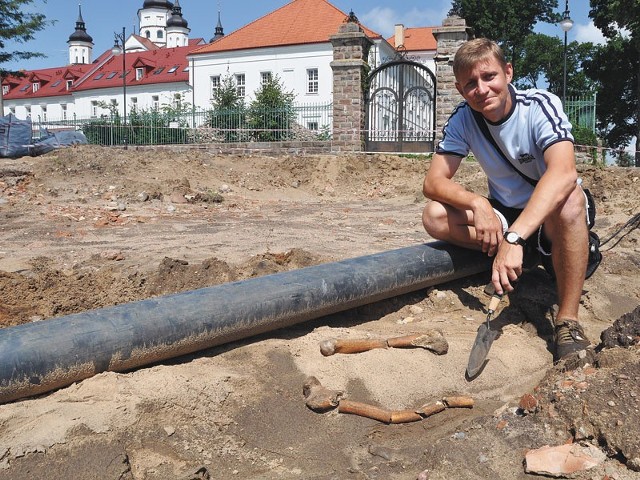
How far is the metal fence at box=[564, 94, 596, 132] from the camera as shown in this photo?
48.5ft

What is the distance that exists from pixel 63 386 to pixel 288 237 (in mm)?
4377

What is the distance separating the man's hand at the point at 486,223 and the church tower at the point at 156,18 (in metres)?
75.9

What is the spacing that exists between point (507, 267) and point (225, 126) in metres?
16.1

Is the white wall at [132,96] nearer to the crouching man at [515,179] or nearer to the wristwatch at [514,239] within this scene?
the crouching man at [515,179]

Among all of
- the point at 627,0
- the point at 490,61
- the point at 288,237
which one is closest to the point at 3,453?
the point at 490,61

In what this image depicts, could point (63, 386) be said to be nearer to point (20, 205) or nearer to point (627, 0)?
point (20, 205)

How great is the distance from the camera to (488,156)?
3.09m

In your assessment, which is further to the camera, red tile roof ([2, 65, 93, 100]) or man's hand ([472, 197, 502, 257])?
red tile roof ([2, 65, 93, 100])

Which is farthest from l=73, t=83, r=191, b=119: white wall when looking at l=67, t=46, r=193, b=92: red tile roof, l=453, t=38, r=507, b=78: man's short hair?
l=453, t=38, r=507, b=78: man's short hair

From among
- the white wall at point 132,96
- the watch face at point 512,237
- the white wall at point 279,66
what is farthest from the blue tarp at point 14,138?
the white wall at point 132,96

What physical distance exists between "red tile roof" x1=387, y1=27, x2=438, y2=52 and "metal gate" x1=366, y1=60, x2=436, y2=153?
89.2 feet

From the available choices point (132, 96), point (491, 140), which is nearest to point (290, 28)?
point (132, 96)

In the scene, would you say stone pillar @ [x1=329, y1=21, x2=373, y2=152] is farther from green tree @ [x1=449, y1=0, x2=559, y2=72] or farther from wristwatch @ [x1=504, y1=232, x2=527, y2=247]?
green tree @ [x1=449, y1=0, x2=559, y2=72]

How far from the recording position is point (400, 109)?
52.0ft
